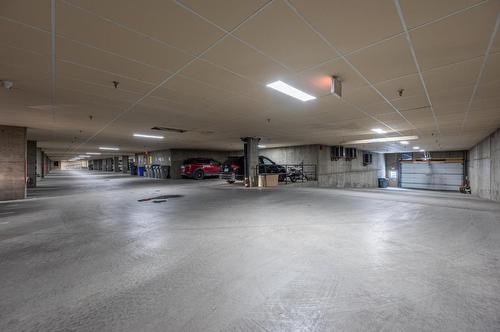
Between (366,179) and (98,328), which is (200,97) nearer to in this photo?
(98,328)

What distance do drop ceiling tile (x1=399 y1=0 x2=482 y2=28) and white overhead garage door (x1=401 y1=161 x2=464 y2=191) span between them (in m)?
26.3

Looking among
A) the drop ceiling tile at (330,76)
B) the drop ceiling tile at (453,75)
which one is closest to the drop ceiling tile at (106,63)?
the drop ceiling tile at (330,76)

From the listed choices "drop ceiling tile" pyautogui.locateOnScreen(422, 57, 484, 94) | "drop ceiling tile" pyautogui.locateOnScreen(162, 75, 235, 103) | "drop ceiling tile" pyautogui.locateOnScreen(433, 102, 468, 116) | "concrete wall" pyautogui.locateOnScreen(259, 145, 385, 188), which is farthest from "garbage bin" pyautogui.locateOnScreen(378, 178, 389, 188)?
"drop ceiling tile" pyautogui.locateOnScreen(162, 75, 235, 103)

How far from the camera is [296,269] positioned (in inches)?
93.2

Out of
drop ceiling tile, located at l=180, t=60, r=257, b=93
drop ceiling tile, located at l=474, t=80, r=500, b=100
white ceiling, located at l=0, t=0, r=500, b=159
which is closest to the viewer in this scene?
white ceiling, located at l=0, t=0, r=500, b=159

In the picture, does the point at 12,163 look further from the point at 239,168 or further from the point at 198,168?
the point at 198,168

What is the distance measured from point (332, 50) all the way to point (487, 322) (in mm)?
3120

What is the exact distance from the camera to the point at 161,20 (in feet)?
7.65

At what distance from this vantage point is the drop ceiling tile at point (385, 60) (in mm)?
2854

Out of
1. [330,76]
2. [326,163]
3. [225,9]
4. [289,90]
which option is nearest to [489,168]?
[326,163]

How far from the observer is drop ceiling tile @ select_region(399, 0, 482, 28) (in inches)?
81.7

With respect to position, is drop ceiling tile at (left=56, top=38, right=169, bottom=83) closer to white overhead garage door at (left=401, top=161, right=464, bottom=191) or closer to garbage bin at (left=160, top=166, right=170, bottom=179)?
garbage bin at (left=160, top=166, right=170, bottom=179)

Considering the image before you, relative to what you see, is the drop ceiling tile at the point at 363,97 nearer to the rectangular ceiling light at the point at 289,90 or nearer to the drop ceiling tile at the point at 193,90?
the rectangular ceiling light at the point at 289,90

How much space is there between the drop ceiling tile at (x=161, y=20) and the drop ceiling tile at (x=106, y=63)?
0.94 m
